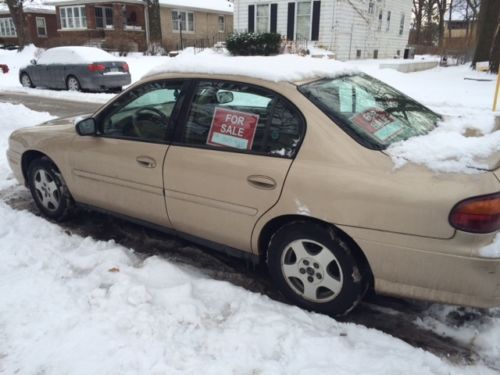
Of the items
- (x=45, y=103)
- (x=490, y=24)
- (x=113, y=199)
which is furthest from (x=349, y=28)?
(x=113, y=199)

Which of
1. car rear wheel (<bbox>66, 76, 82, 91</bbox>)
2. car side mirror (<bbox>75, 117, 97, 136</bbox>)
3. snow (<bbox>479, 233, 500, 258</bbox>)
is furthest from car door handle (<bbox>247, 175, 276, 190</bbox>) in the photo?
car rear wheel (<bbox>66, 76, 82, 91</bbox>)

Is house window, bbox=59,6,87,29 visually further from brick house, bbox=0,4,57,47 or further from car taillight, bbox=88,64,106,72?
car taillight, bbox=88,64,106,72

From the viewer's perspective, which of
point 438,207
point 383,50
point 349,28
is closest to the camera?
point 438,207

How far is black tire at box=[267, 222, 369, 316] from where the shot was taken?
9.22 feet

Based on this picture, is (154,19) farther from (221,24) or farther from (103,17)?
(221,24)

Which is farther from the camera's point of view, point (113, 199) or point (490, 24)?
point (490, 24)

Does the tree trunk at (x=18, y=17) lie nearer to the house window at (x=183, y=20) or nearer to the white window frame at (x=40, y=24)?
the white window frame at (x=40, y=24)

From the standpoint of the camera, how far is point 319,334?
278 cm

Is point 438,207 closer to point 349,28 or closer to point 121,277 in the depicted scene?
point 121,277

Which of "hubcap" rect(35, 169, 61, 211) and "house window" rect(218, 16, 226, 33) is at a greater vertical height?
"house window" rect(218, 16, 226, 33)

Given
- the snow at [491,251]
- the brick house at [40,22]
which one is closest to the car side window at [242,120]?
the snow at [491,251]

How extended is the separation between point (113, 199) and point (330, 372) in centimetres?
237

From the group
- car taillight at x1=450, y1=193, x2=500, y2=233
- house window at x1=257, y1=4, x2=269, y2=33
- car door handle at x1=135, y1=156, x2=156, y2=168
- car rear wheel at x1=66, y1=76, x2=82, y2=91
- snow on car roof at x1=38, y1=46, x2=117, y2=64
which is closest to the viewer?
car taillight at x1=450, y1=193, x2=500, y2=233

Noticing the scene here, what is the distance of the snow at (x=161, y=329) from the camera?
8.29ft
